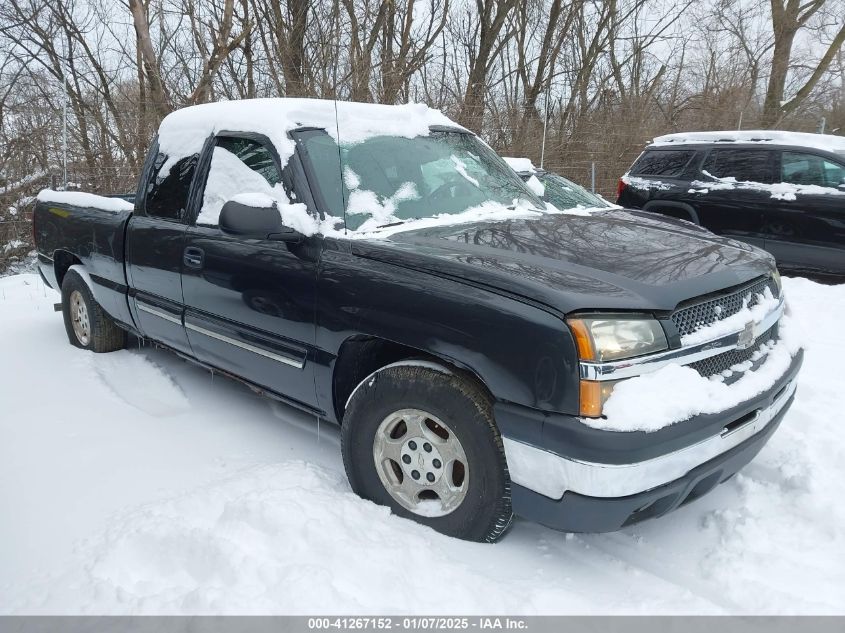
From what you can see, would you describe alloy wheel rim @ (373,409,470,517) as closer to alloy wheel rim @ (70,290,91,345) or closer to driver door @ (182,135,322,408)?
driver door @ (182,135,322,408)

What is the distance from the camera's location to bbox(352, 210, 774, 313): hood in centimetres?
227

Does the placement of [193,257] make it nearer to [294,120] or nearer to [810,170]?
[294,120]

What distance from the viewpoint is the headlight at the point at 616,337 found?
7.04 ft

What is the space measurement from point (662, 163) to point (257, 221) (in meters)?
7.46

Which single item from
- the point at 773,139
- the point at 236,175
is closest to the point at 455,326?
the point at 236,175

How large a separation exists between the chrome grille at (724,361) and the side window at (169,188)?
3031 mm

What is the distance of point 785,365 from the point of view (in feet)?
9.04

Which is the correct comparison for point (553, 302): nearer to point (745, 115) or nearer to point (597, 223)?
point (597, 223)

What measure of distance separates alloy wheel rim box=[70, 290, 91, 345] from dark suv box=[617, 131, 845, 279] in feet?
22.8

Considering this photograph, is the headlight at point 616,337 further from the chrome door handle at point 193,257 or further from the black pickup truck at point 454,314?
the chrome door handle at point 193,257

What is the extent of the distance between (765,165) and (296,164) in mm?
6959

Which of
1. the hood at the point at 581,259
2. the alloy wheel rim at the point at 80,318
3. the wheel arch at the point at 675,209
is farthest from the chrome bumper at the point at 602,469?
the wheel arch at the point at 675,209

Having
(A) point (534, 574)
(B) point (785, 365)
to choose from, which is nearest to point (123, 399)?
(A) point (534, 574)

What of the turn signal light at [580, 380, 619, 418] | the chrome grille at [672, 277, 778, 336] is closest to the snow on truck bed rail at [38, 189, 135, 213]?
the turn signal light at [580, 380, 619, 418]
